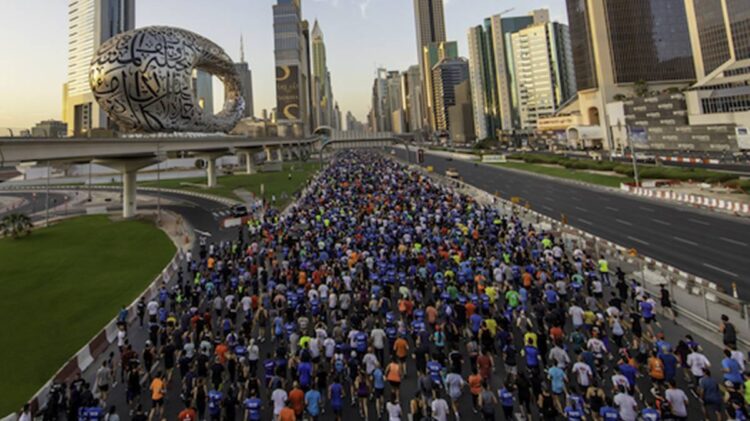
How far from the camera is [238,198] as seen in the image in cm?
4828

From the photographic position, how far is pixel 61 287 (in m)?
20.0

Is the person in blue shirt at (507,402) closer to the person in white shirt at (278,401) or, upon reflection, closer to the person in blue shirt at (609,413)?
the person in blue shirt at (609,413)

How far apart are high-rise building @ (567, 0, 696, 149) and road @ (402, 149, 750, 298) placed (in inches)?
3238

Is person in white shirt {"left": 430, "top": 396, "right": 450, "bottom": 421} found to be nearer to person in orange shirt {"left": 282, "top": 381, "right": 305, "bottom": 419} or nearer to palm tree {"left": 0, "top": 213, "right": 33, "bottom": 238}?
person in orange shirt {"left": 282, "top": 381, "right": 305, "bottom": 419}

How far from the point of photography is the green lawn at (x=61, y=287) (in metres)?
12.5

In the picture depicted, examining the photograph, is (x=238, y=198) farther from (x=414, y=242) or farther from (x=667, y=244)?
(x=667, y=244)

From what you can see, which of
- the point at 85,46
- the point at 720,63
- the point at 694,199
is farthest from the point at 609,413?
the point at 85,46

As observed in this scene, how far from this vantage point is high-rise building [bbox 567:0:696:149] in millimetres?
107562

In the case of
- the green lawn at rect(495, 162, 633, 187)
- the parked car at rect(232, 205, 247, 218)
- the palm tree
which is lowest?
the green lawn at rect(495, 162, 633, 187)

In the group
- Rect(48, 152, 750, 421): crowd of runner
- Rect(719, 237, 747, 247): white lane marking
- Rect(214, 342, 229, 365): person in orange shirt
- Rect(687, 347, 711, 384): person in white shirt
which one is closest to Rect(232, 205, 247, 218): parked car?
Rect(48, 152, 750, 421): crowd of runner

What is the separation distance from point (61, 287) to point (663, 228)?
36.3 m

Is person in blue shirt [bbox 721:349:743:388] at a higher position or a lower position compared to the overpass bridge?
lower

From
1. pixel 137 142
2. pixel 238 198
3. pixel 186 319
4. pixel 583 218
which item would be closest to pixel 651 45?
pixel 583 218

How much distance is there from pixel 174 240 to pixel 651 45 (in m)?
134
